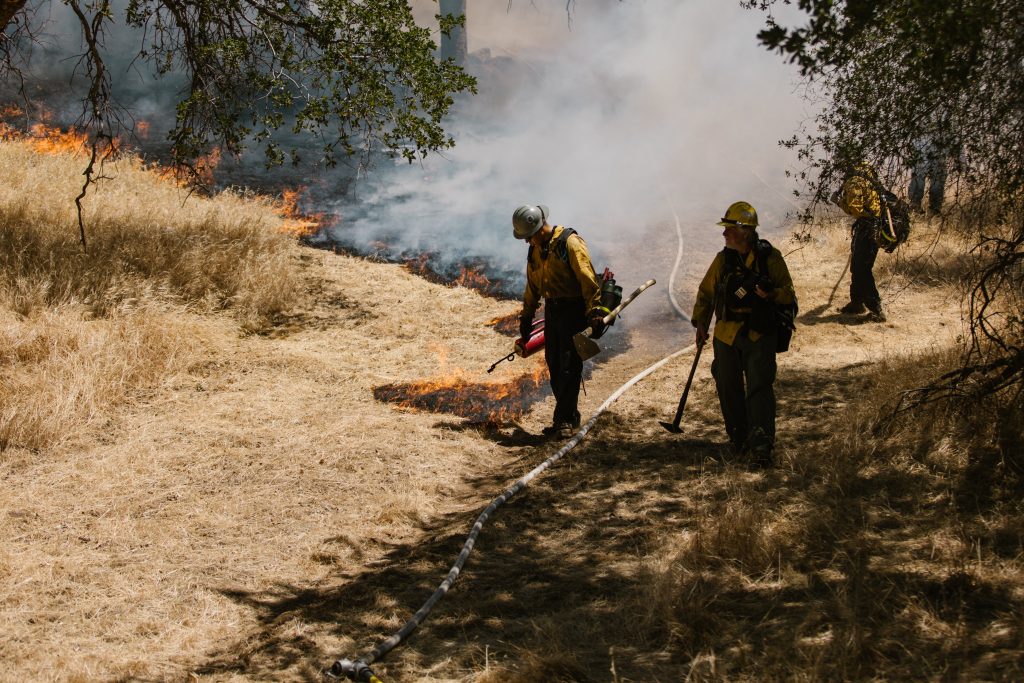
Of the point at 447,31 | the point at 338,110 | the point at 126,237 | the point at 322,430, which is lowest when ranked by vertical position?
the point at 322,430

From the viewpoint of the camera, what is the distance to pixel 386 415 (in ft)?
24.2

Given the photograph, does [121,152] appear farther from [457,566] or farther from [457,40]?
[457,40]

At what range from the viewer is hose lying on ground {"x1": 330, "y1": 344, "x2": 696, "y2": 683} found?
3.55 meters

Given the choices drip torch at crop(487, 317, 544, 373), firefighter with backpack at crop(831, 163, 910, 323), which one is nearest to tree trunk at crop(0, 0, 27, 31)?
drip torch at crop(487, 317, 544, 373)

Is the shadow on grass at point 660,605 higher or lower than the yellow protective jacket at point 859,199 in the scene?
lower

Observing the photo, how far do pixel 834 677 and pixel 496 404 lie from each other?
5058mm

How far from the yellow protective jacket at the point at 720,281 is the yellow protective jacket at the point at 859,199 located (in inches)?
38.8

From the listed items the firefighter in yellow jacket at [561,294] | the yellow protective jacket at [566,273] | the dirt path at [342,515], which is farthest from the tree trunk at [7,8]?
the yellow protective jacket at [566,273]

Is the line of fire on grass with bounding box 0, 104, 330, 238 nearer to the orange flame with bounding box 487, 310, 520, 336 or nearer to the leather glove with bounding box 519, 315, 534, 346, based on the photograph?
the orange flame with bounding box 487, 310, 520, 336

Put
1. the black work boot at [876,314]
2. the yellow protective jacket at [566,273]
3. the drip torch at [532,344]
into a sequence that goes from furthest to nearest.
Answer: the black work boot at [876,314] → the drip torch at [532,344] → the yellow protective jacket at [566,273]

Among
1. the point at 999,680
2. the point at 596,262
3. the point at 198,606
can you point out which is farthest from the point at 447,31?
the point at 999,680

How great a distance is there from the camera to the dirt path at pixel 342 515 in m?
3.90

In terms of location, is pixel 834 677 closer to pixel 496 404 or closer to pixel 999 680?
pixel 999 680

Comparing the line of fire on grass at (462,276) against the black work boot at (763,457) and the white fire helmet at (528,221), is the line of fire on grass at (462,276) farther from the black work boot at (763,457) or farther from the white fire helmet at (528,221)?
the black work boot at (763,457)
